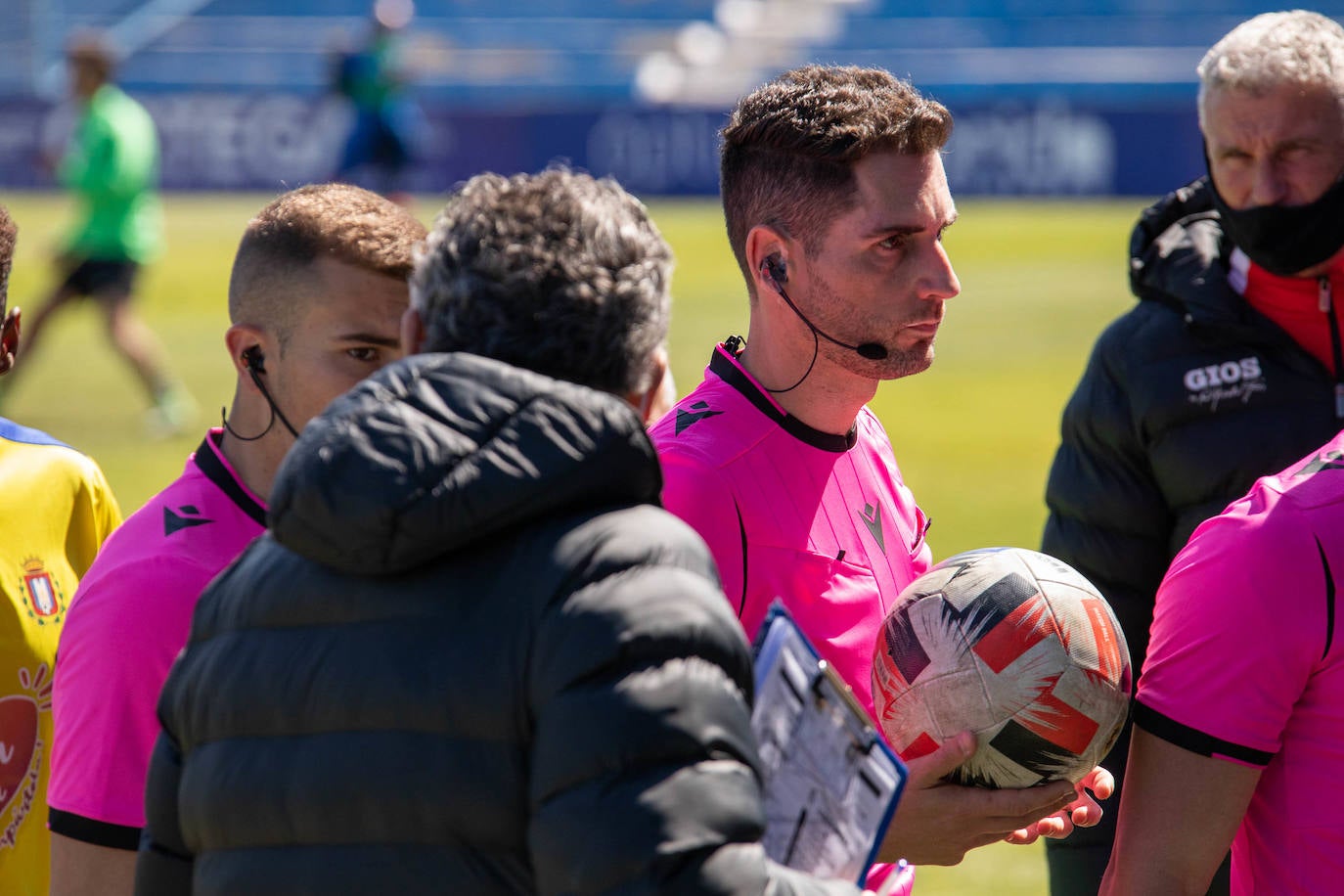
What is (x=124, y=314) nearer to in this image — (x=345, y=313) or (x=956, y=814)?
(x=345, y=313)

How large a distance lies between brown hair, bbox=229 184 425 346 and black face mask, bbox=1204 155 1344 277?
211cm

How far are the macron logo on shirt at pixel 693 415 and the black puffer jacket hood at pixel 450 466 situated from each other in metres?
1.14

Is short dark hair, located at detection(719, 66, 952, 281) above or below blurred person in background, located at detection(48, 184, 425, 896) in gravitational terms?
above

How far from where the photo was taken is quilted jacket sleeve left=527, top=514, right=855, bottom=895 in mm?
1791

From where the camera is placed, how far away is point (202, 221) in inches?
1201

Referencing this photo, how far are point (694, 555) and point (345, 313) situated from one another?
1563 millimetres

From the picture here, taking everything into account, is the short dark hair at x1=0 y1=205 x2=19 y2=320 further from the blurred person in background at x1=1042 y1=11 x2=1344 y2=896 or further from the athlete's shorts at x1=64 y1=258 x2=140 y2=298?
the athlete's shorts at x1=64 y1=258 x2=140 y2=298

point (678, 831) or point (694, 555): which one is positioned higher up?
point (694, 555)

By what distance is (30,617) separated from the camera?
3.32 meters

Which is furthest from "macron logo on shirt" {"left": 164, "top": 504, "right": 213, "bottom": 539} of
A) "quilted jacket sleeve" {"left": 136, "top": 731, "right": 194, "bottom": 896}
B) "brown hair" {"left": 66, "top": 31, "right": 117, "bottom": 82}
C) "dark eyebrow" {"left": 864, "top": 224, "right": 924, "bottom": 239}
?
"brown hair" {"left": 66, "top": 31, "right": 117, "bottom": 82}

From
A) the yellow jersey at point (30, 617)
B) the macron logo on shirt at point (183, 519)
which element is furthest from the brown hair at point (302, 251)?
the yellow jersey at point (30, 617)

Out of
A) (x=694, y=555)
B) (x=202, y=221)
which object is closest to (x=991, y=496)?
(x=694, y=555)

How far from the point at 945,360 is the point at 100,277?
8.86 meters

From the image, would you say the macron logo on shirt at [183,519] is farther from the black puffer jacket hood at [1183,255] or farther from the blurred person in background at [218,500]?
the black puffer jacket hood at [1183,255]
